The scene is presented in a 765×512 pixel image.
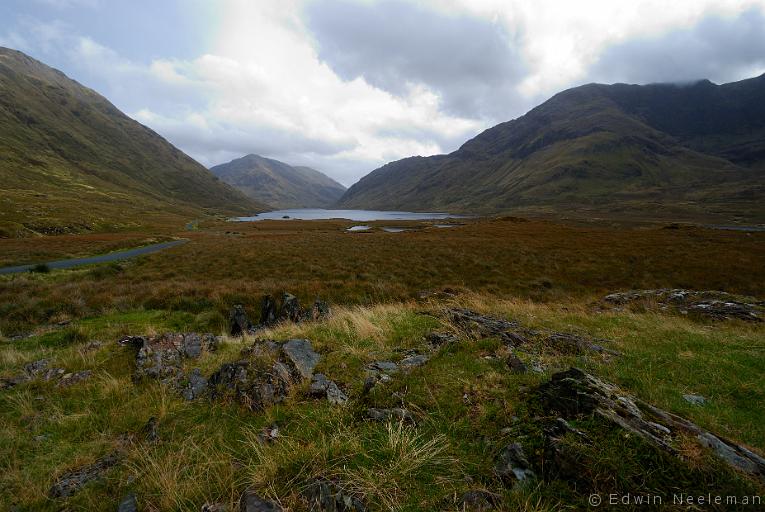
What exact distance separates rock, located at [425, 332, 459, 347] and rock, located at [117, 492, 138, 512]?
572cm

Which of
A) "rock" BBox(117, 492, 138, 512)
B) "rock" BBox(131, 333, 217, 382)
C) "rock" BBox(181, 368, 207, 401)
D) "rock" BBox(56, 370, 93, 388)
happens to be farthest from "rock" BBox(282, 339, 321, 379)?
"rock" BBox(56, 370, 93, 388)

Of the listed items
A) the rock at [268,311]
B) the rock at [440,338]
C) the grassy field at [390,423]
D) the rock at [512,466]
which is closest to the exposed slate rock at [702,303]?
the grassy field at [390,423]

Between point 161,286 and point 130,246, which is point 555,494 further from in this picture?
point 130,246

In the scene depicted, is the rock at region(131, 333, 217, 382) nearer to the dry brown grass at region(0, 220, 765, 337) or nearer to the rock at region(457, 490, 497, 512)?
the dry brown grass at region(0, 220, 765, 337)

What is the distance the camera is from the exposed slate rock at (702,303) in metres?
13.6

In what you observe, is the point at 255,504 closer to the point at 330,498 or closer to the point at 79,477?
the point at 330,498

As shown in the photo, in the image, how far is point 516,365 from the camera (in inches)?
227

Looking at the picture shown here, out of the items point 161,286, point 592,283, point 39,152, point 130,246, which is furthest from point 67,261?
point 39,152

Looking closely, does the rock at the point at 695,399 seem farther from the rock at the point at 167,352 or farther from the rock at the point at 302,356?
the rock at the point at 167,352

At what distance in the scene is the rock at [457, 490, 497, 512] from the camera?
2.99 meters

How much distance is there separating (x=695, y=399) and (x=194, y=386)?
30.0 feet

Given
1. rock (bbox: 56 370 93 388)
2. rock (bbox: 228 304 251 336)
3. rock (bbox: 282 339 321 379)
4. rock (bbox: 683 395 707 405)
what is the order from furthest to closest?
rock (bbox: 228 304 251 336) → rock (bbox: 56 370 93 388) → rock (bbox: 282 339 321 379) → rock (bbox: 683 395 707 405)

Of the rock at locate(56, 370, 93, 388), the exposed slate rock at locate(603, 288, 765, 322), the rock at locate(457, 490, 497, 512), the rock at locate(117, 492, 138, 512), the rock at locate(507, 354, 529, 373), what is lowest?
the exposed slate rock at locate(603, 288, 765, 322)

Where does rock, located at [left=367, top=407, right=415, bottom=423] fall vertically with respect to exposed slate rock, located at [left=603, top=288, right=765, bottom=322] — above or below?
above
